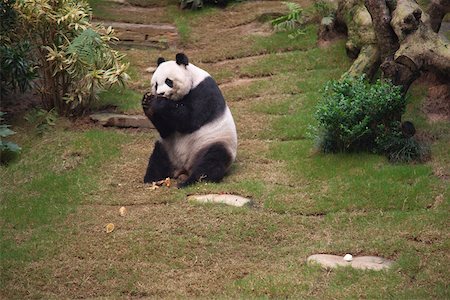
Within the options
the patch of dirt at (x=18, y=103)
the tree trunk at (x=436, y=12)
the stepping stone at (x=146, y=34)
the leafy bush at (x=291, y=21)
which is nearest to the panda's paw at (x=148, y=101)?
the patch of dirt at (x=18, y=103)

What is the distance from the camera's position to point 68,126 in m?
10.5

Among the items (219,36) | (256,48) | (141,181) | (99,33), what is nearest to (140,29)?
(219,36)

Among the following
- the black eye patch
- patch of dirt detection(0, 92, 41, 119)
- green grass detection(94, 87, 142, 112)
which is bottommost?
patch of dirt detection(0, 92, 41, 119)

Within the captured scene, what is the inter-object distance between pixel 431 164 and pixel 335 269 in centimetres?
251

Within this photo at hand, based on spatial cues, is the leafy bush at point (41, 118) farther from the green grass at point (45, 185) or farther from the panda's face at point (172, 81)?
the panda's face at point (172, 81)

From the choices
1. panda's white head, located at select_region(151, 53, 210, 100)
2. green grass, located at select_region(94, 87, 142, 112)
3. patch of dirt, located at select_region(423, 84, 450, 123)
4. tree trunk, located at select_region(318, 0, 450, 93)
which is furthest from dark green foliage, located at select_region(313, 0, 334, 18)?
panda's white head, located at select_region(151, 53, 210, 100)

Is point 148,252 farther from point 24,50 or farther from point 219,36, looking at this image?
point 219,36

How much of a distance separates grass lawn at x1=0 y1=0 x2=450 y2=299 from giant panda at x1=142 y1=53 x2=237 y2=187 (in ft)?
0.92

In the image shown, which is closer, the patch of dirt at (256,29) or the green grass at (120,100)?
the green grass at (120,100)

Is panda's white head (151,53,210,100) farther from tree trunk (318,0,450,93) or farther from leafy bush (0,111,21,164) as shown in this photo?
tree trunk (318,0,450,93)

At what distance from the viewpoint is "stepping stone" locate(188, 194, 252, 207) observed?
8.01 meters

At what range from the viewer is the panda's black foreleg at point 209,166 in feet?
27.9

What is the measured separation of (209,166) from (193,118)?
0.59 m

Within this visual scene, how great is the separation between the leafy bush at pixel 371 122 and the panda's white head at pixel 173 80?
1.66 m
